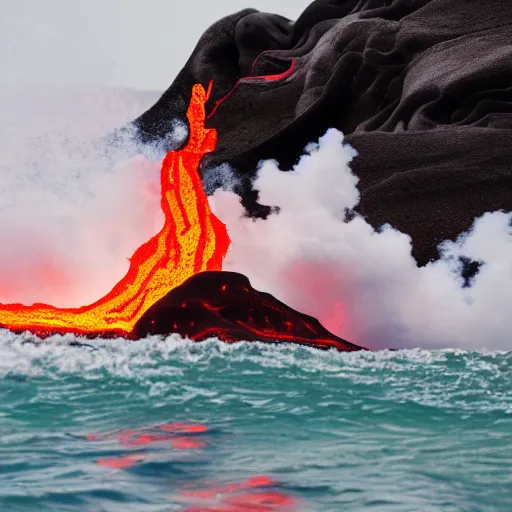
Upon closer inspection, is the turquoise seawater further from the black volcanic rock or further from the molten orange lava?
the molten orange lava

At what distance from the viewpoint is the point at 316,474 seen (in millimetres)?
5656

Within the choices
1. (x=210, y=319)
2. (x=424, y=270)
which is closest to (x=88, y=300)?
(x=210, y=319)

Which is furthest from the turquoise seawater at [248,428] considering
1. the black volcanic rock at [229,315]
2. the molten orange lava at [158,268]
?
the molten orange lava at [158,268]

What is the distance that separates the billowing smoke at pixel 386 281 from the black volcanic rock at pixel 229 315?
183 millimetres

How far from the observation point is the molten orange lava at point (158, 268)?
10312 mm

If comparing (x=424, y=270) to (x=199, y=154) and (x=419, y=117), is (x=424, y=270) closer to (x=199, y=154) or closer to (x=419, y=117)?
(x=419, y=117)

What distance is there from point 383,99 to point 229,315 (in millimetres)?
4627

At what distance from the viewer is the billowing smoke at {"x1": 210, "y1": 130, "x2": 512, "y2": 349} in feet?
30.9

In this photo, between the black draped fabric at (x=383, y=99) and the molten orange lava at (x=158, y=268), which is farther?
the black draped fabric at (x=383, y=99)

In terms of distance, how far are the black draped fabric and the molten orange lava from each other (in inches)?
31.1

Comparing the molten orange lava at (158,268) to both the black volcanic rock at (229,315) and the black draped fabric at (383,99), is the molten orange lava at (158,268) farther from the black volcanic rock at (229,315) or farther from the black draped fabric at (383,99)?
the black draped fabric at (383,99)

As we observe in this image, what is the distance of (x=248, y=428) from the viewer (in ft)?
22.2

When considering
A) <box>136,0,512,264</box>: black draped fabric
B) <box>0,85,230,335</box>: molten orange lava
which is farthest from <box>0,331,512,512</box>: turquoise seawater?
<box>136,0,512,264</box>: black draped fabric

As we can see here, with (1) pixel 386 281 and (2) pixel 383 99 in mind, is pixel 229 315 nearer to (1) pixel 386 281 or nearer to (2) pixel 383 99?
(1) pixel 386 281
